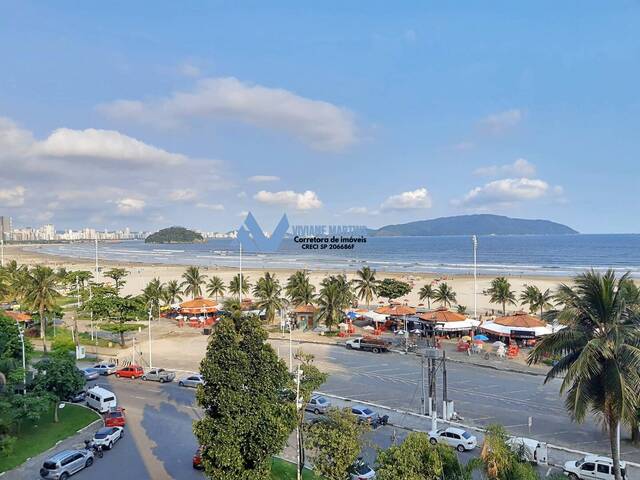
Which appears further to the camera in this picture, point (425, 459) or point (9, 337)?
point (9, 337)

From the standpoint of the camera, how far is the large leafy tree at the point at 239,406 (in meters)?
12.3

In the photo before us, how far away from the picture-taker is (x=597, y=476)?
16125mm

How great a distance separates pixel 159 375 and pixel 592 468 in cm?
2509

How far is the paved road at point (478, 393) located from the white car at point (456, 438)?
3.19 m

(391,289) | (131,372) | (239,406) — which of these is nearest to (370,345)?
(391,289)

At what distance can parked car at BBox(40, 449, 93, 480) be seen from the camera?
1702 cm

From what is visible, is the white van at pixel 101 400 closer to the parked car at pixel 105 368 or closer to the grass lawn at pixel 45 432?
the grass lawn at pixel 45 432

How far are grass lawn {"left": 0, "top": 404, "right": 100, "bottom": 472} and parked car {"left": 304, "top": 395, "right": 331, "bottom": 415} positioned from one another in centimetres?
1129

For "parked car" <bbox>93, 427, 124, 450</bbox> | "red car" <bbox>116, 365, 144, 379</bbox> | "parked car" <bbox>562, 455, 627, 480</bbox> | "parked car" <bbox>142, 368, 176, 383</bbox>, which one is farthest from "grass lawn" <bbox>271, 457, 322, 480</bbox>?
"red car" <bbox>116, 365, 144, 379</bbox>

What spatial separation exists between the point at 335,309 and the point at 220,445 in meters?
33.9

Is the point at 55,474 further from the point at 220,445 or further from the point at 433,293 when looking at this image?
the point at 433,293

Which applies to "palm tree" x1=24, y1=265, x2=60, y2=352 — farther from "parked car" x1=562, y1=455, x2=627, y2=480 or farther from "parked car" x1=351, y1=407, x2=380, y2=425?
"parked car" x1=562, y1=455, x2=627, y2=480

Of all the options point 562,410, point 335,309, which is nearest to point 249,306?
point 335,309

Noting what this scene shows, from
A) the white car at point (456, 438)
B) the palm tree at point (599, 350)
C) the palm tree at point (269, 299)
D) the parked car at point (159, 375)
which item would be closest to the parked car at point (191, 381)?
the parked car at point (159, 375)
